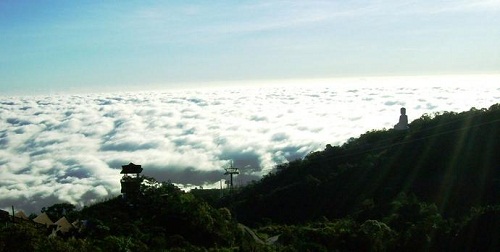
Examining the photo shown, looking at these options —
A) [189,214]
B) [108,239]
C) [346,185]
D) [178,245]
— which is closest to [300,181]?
[346,185]

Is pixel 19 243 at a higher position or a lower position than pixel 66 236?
higher

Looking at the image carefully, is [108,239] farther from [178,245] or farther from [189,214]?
[189,214]

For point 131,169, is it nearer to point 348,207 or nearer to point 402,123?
point 348,207

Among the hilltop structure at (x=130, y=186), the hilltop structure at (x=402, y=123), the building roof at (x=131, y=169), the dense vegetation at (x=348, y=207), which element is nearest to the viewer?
the dense vegetation at (x=348, y=207)

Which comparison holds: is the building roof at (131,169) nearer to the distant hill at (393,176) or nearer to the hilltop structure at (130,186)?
the hilltop structure at (130,186)

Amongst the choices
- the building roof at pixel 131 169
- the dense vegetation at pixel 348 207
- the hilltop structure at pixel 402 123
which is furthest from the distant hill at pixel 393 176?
the building roof at pixel 131 169
